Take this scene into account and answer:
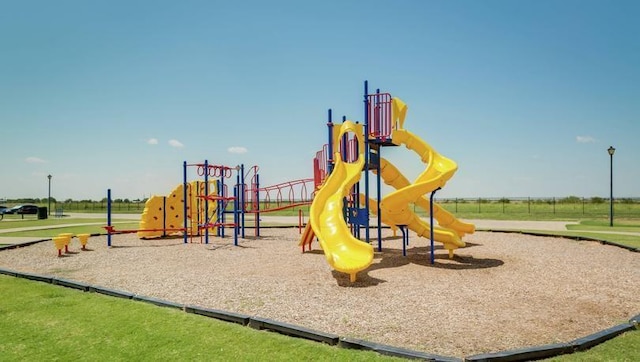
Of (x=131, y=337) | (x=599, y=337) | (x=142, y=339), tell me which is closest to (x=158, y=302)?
(x=131, y=337)

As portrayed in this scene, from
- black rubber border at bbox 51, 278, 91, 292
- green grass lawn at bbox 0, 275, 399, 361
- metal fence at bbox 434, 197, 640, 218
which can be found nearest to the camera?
green grass lawn at bbox 0, 275, 399, 361

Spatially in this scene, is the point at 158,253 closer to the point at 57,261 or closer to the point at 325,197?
the point at 57,261

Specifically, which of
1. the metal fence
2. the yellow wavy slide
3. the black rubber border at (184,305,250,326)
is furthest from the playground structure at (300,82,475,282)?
the metal fence

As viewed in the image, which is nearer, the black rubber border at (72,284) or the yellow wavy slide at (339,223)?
the black rubber border at (72,284)

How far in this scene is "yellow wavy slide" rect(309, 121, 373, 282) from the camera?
32.4 ft

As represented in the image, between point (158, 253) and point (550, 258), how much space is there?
1288 centimetres

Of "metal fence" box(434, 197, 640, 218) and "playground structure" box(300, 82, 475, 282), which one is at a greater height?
"playground structure" box(300, 82, 475, 282)

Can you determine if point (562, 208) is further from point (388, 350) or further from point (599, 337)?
point (388, 350)

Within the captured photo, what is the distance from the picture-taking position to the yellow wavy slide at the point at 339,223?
9873 millimetres

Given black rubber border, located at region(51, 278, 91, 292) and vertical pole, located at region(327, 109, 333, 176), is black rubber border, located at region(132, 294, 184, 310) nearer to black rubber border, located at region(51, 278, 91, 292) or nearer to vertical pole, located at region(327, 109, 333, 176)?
black rubber border, located at region(51, 278, 91, 292)

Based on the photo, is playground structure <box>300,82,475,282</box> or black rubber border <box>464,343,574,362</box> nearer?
black rubber border <box>464,343,574,362</box>

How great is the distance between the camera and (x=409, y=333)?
6.10 meters

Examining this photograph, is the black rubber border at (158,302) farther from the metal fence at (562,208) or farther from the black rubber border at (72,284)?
the metal fence at (562,208)

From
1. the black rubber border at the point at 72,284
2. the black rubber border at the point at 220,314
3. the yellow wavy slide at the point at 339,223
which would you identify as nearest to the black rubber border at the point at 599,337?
the black rubber border at the point at 220,314
